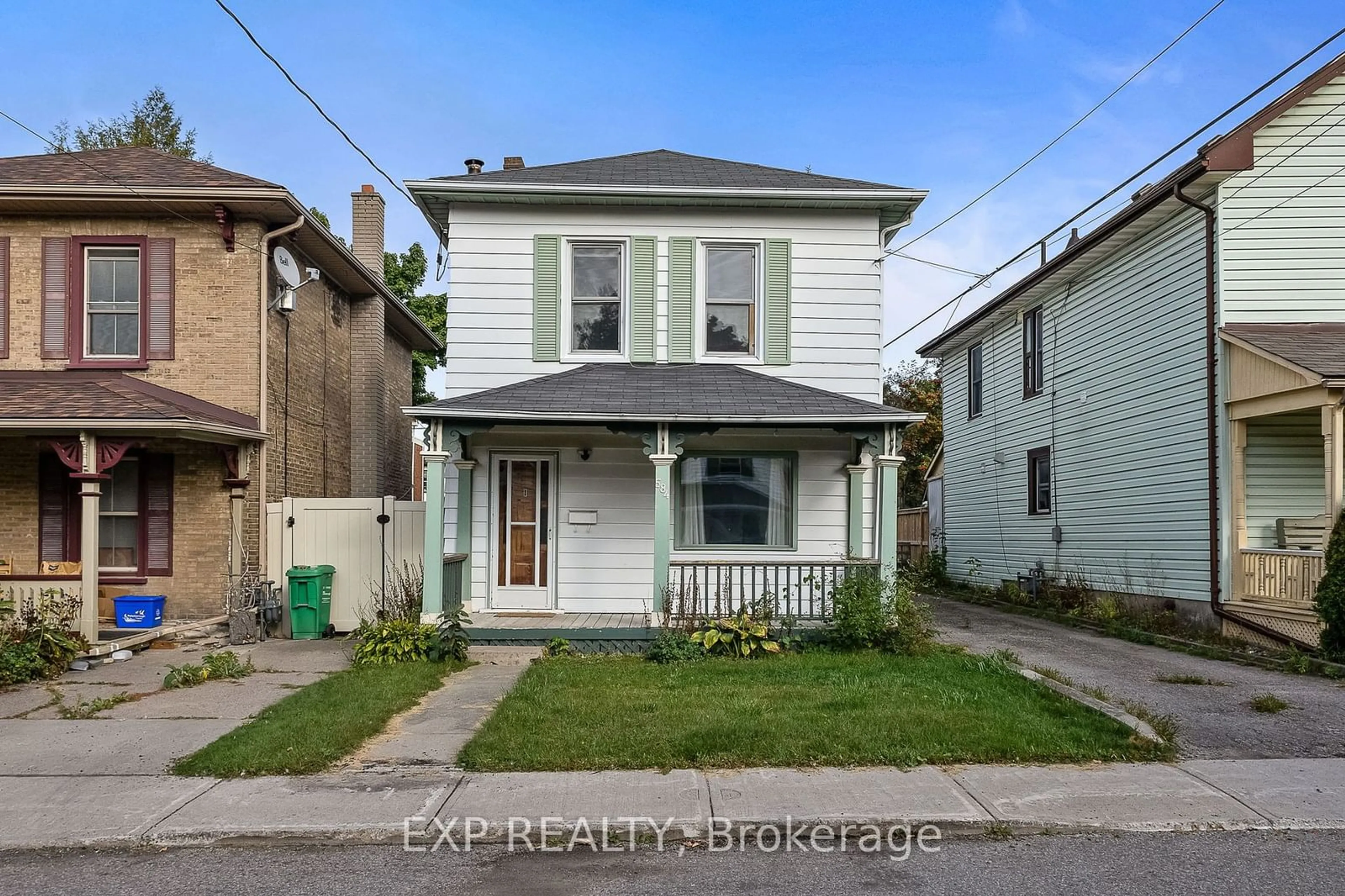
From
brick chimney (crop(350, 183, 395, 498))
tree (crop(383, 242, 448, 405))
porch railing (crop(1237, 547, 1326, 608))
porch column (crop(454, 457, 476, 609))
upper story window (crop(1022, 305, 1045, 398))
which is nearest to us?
porch railing (crop(1237, 547, 1326, 608))

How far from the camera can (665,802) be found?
18.5 feet

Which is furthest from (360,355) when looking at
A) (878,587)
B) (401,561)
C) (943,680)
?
(943,680)

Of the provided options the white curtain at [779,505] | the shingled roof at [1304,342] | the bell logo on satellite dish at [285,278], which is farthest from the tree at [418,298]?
the shingled roof at [1304,342]

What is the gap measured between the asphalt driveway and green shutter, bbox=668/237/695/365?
5230 mm

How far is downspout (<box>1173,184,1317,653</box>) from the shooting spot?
1256 cm

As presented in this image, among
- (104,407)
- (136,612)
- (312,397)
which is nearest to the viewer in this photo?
(104,407)

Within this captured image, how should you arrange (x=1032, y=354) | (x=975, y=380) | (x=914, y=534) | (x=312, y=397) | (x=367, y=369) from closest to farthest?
1. (x=312, y=397)
2. (x=367, y=369)
3. (x=1032, y=354)
4. (x=975, y=380)
5. (x=914, y=534)

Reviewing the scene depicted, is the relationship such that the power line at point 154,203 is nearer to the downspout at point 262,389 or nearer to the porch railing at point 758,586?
the downspout at point 262,389

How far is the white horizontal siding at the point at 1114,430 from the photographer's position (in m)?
13.3

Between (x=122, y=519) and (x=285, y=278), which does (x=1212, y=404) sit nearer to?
(x=285, y=278)

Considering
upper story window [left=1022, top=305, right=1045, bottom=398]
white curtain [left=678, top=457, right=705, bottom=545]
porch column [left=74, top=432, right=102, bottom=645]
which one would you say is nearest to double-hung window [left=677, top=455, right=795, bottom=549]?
white curtain [left=678, top=457, right=705, bottom=545]

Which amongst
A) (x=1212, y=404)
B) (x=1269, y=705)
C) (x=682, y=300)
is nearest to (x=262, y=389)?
(x=682, y=300)

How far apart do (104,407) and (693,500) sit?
7011 mm

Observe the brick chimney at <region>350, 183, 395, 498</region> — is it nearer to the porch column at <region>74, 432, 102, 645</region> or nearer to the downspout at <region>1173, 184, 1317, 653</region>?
the porch column at <region>74, 432, 102, 645</region>
